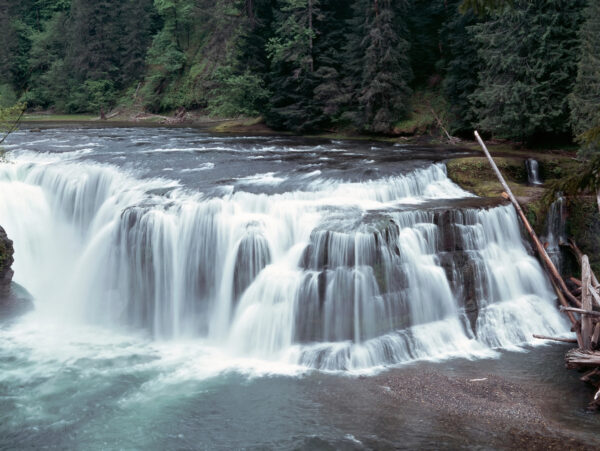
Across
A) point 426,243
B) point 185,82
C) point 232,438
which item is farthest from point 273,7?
point 232,438

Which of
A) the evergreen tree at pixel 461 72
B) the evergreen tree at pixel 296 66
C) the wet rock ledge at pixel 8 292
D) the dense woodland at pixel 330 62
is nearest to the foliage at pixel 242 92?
the dense woodland at pixel 330 62

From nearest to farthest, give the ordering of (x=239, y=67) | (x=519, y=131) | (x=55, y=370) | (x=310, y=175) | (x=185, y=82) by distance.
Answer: (x=55, y=370) < (x=310, y=175) < (x=519, y=131) < (x=239, y=67) < (x=185, y=82)

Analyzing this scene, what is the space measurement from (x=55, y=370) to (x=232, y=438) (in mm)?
4106

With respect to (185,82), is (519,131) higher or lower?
lower

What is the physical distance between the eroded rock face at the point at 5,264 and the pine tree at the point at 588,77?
16052mm

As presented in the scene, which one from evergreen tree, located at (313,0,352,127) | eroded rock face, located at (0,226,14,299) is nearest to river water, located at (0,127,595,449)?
eroded rock face, located at (0,226,14,299)

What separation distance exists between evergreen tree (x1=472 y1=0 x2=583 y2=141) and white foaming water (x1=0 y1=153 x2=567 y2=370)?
24.7 feet

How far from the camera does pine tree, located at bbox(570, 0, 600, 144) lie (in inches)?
596

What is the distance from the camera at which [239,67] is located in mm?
29656

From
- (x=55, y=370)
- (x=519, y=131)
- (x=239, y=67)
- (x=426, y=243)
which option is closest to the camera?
(x=55, y=370)

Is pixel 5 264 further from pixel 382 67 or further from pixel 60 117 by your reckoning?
pixel 60 117

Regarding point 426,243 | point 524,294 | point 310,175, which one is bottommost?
point 524,294

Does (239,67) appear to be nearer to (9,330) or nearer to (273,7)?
(273,7)

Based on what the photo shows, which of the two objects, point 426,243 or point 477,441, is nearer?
point 477,441
